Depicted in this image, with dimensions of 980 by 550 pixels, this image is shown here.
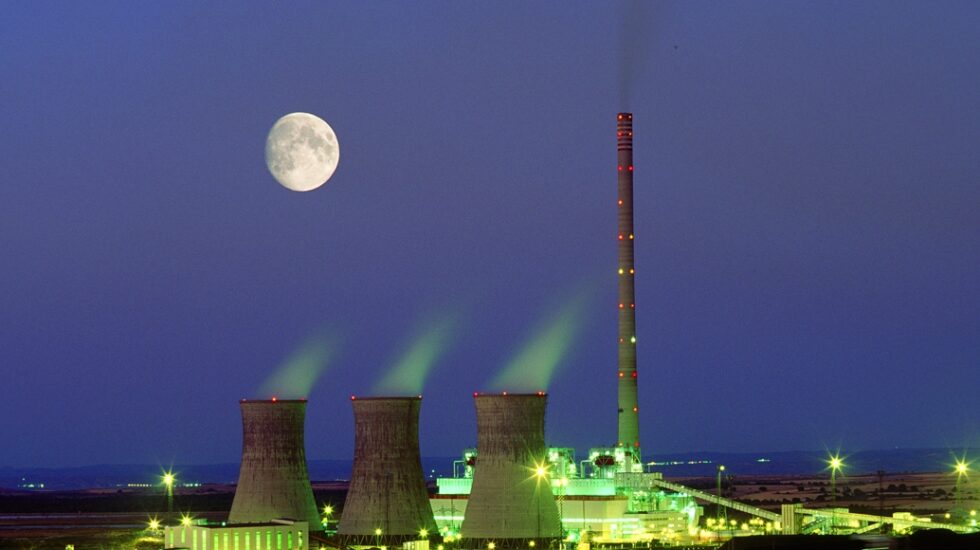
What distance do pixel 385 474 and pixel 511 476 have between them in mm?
6235

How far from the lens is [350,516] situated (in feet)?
250

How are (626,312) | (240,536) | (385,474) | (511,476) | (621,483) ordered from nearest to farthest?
1. (240,536)
2. (511,476)
3. (385,474)
4. (621,483)
5. (626,312)

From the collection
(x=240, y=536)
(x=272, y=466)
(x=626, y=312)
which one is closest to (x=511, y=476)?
(x=272, y=466)

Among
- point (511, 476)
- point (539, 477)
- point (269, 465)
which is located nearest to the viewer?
point (539, 477)

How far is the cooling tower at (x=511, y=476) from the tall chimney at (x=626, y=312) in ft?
82.6

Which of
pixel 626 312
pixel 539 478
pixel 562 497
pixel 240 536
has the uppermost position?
pixel 626 312

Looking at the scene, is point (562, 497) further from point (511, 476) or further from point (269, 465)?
point (269, 465)

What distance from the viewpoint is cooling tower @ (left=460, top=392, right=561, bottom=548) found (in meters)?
72.7

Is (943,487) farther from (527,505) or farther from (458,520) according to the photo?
(527,505)

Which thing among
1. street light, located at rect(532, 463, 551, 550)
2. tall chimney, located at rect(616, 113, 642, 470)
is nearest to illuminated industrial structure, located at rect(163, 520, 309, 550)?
street light, located at rect(532, 463, 551, 550)

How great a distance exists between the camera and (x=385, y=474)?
7556 cm

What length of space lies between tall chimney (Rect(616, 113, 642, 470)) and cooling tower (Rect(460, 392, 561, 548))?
25166mm

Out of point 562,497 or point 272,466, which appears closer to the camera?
point 272,466

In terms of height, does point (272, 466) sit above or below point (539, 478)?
above
